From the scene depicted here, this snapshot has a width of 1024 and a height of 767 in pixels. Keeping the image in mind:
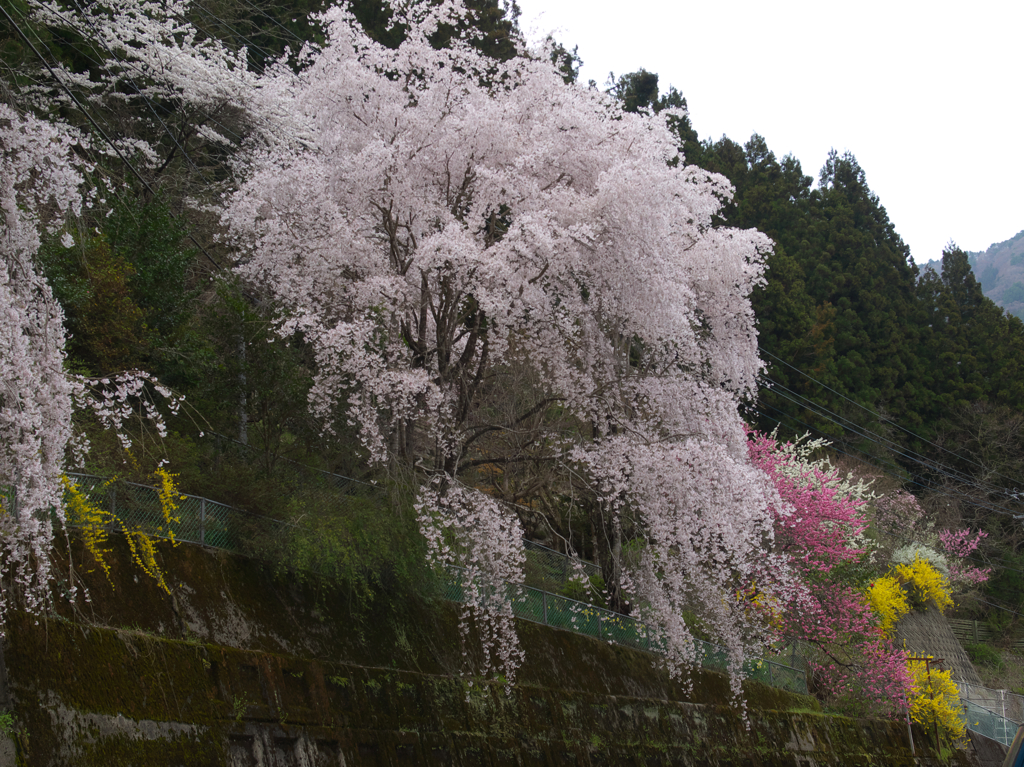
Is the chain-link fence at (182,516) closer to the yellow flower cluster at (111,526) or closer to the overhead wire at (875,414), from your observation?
the yellow flower cluster at (111,526)

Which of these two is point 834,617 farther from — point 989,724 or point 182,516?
point 182,516

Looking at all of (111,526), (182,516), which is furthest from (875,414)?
(111,526)

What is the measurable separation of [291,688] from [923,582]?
77.0 feet

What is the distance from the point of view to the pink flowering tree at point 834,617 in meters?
20.2

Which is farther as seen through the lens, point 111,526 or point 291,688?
point 291,688

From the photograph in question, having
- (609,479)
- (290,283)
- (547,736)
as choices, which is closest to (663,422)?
(609,479)

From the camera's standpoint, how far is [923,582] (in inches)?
1035

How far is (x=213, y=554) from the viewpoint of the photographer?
9008mm

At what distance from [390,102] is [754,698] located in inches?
529

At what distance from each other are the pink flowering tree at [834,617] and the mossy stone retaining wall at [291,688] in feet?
21.0

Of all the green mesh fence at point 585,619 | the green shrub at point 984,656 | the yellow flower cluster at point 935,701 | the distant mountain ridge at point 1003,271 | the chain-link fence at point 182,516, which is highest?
the distant mountain ridge at point 1003,271

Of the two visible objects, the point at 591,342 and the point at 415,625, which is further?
the point at 591,342

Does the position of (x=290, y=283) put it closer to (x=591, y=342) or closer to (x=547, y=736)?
(x=591, y=342)

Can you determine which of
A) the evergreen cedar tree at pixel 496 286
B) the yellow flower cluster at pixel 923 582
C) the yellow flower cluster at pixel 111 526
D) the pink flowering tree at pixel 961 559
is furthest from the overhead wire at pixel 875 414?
the yellow flower cluster at pixel 111 526
